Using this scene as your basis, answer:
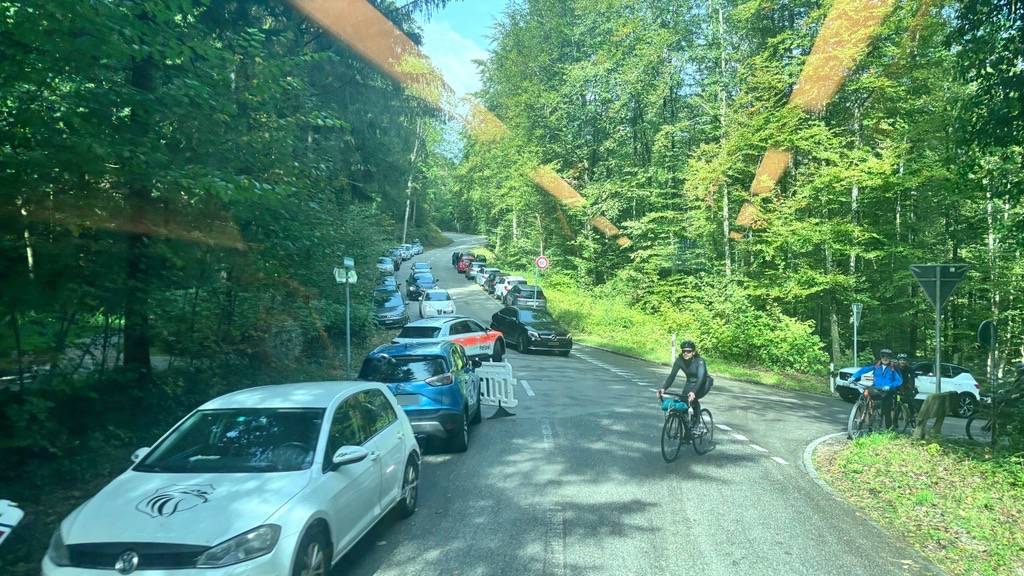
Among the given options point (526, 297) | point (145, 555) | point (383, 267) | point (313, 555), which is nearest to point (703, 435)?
point (313, 555)

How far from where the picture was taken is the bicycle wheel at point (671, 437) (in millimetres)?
10055

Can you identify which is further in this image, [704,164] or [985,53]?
[704,164]

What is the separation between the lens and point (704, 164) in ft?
100

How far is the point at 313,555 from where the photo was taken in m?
5.14

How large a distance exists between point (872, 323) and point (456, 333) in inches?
817

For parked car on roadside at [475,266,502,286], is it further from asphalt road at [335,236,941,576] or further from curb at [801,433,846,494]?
curb at [801,433,846,494]

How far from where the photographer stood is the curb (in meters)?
9.09

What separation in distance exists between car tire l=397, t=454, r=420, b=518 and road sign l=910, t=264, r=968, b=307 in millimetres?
8448

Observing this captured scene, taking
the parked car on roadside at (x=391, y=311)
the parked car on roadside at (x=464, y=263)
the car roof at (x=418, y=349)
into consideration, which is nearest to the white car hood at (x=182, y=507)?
the car roof at (x=418, y=349)

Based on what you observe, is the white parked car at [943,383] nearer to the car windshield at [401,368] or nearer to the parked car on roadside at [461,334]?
the parked car on roadside at [461,334]

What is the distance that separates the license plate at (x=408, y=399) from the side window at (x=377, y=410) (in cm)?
246

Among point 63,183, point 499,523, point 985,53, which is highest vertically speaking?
point 985,53

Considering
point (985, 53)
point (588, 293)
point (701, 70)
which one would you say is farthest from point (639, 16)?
point (985, 53)

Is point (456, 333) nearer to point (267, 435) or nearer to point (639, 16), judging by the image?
point (267, 435)
